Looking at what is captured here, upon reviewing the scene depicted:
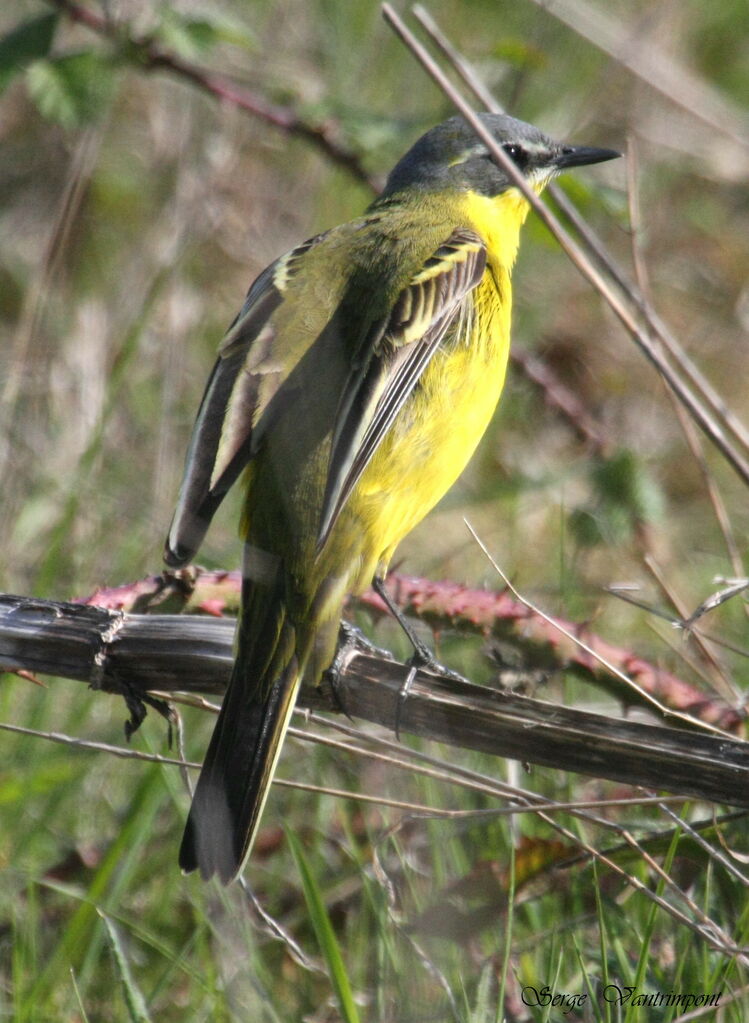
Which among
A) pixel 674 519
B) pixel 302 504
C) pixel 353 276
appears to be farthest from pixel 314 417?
pixel 674 519

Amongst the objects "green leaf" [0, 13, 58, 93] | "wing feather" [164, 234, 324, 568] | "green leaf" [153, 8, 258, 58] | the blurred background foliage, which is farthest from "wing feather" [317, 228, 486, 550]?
"green leaf" [0, 13, 58, 93]

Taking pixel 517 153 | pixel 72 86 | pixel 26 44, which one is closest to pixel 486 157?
pixel 517 153

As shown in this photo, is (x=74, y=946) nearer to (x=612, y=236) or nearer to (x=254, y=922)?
(x=254, y=922)

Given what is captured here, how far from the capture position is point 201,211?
6410 millimetres

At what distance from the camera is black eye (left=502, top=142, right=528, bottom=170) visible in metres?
4.35

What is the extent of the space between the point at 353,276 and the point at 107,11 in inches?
79.9

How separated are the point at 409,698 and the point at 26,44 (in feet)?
10.2

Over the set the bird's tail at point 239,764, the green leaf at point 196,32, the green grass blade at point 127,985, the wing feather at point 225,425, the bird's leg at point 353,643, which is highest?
the green leaf at point 196,32

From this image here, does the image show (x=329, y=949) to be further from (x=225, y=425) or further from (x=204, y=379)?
(x=204, y=379)

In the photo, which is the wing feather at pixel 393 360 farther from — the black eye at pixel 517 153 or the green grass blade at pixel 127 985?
the green grass blade at pixel 127 985

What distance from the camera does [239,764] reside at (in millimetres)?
2939

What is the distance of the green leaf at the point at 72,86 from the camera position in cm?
475

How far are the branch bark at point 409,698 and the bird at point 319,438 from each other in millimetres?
110

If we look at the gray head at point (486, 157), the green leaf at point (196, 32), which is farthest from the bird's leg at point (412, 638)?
the green leaf at point (196, 32)
